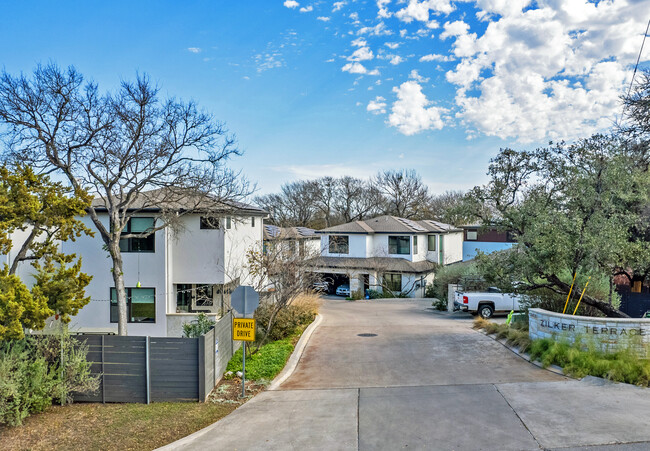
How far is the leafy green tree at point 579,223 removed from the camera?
11570 mm

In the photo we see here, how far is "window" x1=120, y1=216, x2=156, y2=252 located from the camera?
18.8 metres

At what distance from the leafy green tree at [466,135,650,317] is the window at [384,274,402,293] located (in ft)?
69.3

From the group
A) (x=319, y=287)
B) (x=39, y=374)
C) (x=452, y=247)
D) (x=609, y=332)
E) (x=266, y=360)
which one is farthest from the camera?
(x=452, y=247)

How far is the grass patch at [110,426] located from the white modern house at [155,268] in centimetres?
1004

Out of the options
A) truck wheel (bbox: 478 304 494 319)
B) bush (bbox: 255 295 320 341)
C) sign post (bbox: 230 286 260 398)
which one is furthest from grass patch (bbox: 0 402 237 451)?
truck wheel (bbox: 478 304 494 319)

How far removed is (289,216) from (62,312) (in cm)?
5354

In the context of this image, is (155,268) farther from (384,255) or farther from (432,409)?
(384,255)

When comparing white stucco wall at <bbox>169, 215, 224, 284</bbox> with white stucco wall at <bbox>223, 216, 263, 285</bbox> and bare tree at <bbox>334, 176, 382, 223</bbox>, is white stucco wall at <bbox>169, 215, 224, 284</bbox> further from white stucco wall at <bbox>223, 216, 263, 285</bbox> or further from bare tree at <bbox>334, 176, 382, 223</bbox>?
bare tree at <bbox>334, 176, 382, 223</bbox>

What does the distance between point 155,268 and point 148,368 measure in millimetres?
10474

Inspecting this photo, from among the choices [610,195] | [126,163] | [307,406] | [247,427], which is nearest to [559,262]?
[610,195]

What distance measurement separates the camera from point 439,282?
27828 mm

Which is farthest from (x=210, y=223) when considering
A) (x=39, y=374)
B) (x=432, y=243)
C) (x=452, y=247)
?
(x=452, y=247)

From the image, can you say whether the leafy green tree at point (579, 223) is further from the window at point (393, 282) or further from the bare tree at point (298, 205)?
the bare tree at point (298, 205)

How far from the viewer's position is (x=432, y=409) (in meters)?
8.20
